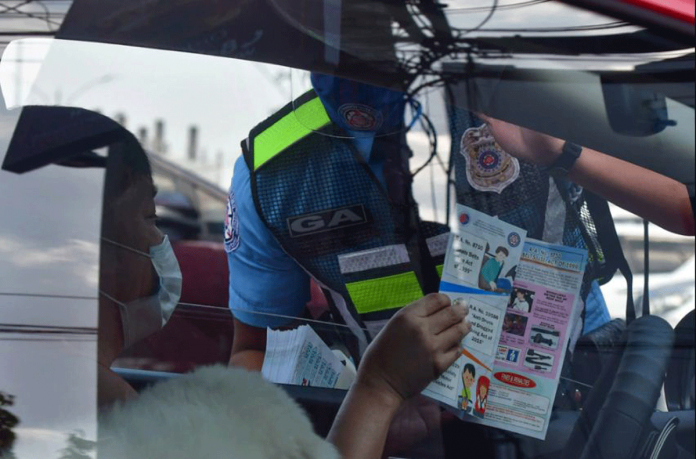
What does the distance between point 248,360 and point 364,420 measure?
22 cm

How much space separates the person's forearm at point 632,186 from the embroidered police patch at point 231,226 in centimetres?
59

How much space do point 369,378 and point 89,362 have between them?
17.8 inches

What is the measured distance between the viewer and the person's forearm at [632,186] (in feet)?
5.67

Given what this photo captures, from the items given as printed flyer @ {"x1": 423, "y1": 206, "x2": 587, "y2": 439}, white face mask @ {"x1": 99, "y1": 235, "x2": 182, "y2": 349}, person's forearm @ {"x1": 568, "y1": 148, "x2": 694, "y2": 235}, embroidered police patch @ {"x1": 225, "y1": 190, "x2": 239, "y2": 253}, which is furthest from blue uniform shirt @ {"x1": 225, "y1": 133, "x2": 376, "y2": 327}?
person's forearm @ {"x1": 568, "y1": 148, "x2": 694, "y2": 235}

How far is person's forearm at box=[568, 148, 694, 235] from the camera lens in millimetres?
1729

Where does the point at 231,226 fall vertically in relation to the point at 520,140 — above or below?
below

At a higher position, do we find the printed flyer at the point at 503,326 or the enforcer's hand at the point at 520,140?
the enforcer's hand at the point at 520,140

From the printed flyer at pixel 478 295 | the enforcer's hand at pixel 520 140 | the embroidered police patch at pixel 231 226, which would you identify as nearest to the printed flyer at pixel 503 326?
the printed flyer at pixel 478 295

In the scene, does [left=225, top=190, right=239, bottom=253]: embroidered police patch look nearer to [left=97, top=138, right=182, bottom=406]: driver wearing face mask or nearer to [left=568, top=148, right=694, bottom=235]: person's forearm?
[left=97, top=138, right=182, bottom=406]: driver wearing face mask

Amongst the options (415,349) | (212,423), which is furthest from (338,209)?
(212,423)

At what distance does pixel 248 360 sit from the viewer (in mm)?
1557

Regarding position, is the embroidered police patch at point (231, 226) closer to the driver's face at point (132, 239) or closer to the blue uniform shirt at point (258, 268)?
the blue uniform shirt at point (258, 268)

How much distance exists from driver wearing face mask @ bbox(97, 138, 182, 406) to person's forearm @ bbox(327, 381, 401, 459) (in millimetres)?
328

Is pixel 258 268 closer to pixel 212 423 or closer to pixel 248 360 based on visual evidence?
pixel 248 360
